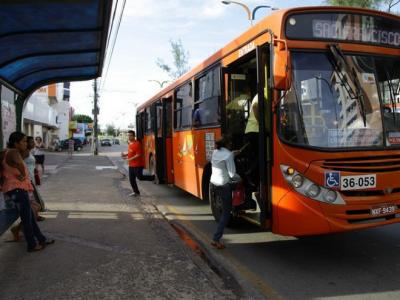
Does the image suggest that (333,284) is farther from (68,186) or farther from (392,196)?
(68,186)

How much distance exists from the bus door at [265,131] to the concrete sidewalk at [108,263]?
1071mm

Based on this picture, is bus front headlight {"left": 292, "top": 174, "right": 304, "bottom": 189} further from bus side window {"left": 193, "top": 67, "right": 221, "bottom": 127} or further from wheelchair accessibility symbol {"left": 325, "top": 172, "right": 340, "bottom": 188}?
bus side window {"left": 193, "top": 67, "right": 221, "bottom": 127}

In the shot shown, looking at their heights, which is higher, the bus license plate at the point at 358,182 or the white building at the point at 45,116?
the white building at the point at 45,116

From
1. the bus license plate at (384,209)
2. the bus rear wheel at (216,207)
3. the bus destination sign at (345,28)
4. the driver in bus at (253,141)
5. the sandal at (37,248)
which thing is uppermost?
the bus destination sign at (345,28)

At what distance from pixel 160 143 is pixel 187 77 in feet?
10.6

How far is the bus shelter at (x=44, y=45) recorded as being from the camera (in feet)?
22.8

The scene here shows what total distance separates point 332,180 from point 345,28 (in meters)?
1.97

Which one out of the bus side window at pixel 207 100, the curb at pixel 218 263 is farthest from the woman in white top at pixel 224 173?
the bus side window at pixel 207 100

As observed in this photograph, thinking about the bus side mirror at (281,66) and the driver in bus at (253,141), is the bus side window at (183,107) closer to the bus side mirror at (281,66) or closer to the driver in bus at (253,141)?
the driver in bus at (253,141)

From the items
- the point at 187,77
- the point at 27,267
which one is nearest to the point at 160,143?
the point at 187,77

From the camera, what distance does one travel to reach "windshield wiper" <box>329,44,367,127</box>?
5.61m

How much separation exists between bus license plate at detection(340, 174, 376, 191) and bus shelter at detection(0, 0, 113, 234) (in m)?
4.17

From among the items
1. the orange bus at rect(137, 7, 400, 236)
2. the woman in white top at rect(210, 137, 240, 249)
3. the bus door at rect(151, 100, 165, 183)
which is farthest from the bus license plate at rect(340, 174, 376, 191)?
the bus door at rect(151, 100, 165, 183)

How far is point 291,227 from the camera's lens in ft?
17.9
